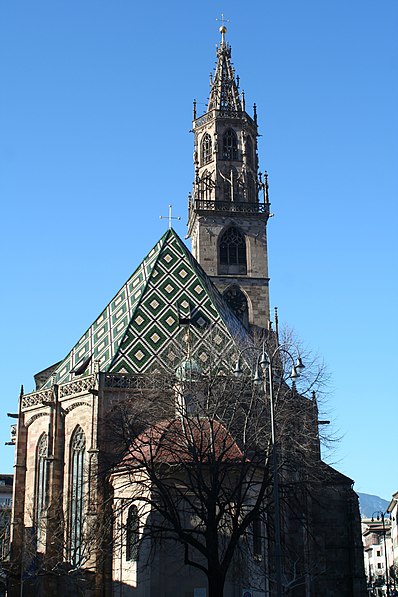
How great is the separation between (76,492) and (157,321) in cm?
689

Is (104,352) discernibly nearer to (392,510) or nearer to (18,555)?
(18,555)

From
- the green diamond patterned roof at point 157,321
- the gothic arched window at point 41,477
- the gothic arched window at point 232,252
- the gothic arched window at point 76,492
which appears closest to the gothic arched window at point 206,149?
the gothic arched window at point 232,252

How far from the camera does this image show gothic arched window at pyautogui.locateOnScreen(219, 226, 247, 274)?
1818 inches

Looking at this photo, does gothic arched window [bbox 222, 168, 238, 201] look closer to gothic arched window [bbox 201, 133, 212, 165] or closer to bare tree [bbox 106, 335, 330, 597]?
gothic arched window [bbox 201, 133, 212, 165]

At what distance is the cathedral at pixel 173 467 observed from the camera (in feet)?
66.5

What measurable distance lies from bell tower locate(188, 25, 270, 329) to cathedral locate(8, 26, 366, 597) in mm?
10459

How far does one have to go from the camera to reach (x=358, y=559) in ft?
113

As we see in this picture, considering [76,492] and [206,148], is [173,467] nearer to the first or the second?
[76,492]

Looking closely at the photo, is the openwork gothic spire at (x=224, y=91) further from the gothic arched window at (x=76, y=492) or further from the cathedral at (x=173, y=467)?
the gothic arched window at (x=76, y=492)

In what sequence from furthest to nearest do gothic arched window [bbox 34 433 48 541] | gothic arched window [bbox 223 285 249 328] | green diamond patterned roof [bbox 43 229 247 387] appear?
gothic arched window [bbox 223 285 249 328], green diamond patterned roof [bbox 43 229 247 387], gothic arched window [bbox 34 433 48 541]

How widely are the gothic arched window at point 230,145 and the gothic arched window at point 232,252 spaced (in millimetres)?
A: 4380

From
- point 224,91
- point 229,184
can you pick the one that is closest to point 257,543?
point 229,184

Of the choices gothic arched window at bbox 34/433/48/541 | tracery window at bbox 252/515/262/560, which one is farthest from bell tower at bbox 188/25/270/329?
tracery window at bbox 252/515/262/560

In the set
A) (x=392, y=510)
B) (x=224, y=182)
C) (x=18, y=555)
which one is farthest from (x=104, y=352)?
(x=392, y=510)
